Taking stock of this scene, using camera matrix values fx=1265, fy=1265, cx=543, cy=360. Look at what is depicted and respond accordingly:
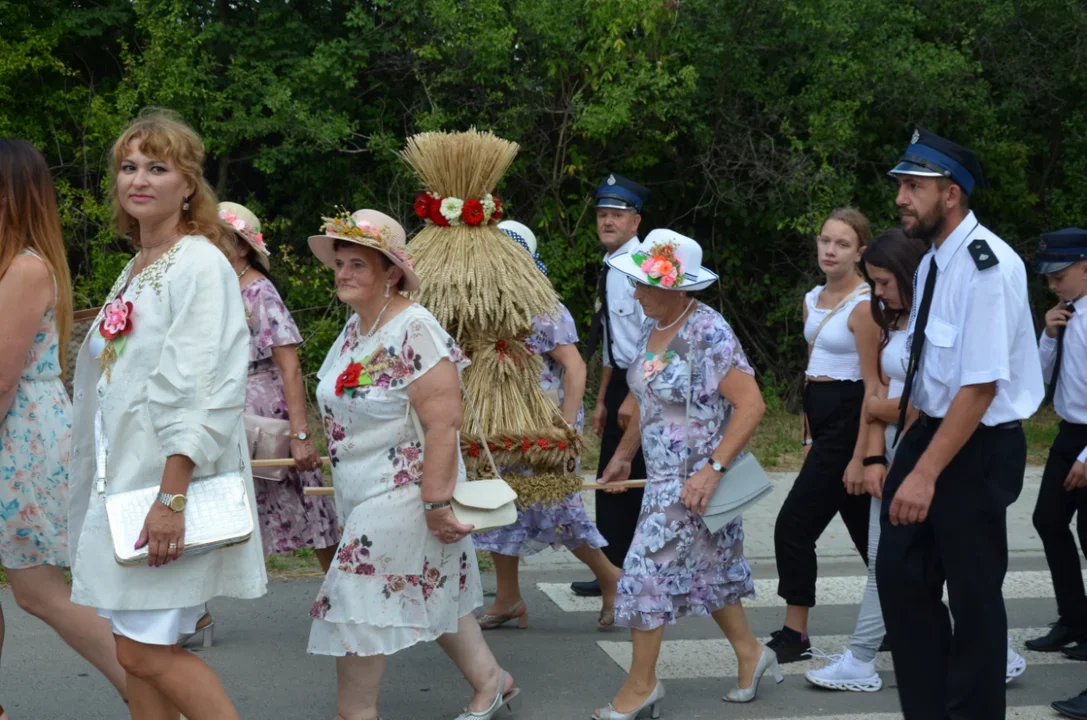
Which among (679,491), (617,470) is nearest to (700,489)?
(679,491)

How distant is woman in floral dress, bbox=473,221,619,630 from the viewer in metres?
5.81

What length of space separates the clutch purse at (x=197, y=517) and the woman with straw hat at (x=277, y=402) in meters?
1.81

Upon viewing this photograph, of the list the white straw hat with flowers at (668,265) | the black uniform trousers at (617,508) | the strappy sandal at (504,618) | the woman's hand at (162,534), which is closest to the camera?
the woman's hand at (162,534)

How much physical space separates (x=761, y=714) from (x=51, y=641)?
10.3 ft

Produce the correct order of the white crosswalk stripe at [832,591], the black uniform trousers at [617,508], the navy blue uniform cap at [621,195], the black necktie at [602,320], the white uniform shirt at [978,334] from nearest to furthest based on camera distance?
1. the white uniform shirt at [978,334]
2. the black uniform trousers at [617,508]
3. the white crosswalk stripe at [832,591]
4. the black necktie at [602,320]
5. the navy blue uniform cap at [621,195]

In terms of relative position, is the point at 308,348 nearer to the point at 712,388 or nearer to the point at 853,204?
the point at 853,204

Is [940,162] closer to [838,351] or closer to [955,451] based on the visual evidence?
[955,451]

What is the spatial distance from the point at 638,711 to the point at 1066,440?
241cm

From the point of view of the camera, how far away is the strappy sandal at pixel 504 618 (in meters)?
6.07

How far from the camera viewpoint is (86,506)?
3.69m

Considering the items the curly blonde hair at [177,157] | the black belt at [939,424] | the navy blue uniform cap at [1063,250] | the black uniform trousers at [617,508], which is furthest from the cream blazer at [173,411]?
the navy blue uniform cap at [1063,250]

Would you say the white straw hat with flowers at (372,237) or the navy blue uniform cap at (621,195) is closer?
the white straw hat with flowers at (372,237)

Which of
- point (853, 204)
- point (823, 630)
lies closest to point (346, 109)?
point (853, 204)

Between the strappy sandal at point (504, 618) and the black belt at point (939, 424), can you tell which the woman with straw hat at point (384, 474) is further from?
the strappy sandal at point (504, 618)
